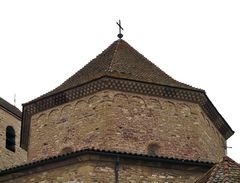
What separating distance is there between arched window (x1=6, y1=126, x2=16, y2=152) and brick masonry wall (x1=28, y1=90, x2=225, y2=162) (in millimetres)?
7328

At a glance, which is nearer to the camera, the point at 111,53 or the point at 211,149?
the point at 211,149

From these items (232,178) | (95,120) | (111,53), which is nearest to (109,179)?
(95,120)

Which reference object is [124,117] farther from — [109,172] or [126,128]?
[109,172]

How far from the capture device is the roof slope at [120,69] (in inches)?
735

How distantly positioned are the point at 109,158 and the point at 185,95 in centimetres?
416

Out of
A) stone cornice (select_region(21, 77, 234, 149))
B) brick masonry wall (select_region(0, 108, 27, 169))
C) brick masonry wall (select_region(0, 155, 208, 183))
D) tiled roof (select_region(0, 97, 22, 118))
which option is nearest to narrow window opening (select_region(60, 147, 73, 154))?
stone cornice (select_region(21, 77, 234, 149))

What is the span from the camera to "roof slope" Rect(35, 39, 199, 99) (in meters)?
18.7

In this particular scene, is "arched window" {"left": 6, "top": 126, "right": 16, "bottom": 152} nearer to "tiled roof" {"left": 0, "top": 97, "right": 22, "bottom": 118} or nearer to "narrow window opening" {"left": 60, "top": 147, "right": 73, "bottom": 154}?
"tiled roof" {"left": 0, "top": 97, "right": 22, "bottom": 118}

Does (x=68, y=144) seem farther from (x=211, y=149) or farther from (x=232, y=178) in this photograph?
(x=232, y=178)

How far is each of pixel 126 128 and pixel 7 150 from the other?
959 cm

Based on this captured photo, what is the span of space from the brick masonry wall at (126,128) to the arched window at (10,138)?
24.0 ft

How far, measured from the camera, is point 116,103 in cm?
1800

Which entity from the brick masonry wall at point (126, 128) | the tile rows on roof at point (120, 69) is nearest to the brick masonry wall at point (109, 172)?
the brick masonry wall at point (126, 128)

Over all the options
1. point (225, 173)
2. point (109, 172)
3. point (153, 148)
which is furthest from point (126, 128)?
point (225, 173)
